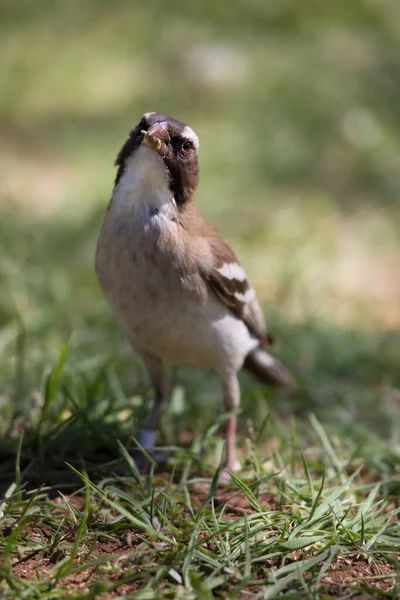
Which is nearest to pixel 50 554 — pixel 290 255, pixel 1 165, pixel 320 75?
pixel 290 255

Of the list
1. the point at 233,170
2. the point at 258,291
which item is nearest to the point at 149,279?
the point at 258,291

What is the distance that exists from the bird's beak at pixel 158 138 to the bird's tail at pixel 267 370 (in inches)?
61.1

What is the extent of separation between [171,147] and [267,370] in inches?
65.4

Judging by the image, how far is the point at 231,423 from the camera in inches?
155

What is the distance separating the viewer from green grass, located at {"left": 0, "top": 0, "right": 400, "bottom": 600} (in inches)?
113

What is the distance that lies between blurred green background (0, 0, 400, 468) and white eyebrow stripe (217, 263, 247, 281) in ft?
3.01

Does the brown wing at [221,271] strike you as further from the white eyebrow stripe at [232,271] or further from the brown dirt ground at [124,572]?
the brown dirt ground at [124,572]

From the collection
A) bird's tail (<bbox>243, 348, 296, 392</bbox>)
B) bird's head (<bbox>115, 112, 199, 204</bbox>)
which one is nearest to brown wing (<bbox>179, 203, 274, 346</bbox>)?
bird's head (<bbox>115, 112, 199, 204</bbox>)

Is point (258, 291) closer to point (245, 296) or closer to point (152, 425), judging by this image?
point (245, 296)

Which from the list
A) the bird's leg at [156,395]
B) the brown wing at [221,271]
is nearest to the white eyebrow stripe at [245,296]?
the brown wing at [221,271]

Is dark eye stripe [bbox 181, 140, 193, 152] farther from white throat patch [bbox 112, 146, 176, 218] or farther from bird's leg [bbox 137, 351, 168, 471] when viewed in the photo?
bird's leg [bbox 137, 351, 168, 471]

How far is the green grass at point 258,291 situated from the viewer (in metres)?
2.87

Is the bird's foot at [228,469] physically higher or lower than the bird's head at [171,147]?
lower

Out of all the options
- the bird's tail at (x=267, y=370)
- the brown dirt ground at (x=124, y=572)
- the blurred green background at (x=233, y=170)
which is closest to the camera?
the brown dirt ground at (x=124, y=572)
